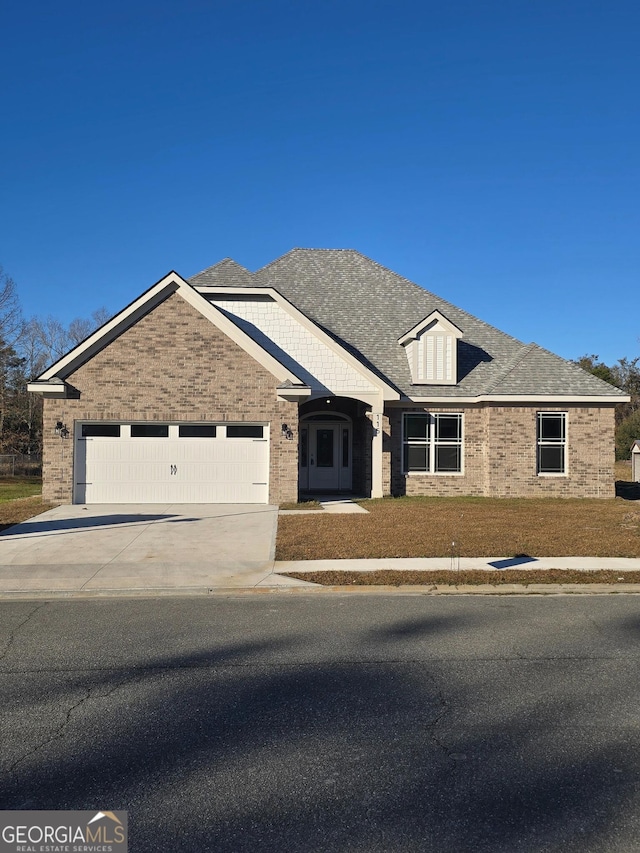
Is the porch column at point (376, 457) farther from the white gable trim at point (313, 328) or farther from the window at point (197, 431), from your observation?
the window at point (197, 431)

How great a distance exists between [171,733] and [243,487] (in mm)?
14331

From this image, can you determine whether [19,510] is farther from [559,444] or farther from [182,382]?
[559,444]

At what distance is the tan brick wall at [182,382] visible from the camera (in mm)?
18484

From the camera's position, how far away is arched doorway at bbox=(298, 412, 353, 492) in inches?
901

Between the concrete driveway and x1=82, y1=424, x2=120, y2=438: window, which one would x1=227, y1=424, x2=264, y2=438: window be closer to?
the concrete driveway

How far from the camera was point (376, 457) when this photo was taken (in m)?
20.6

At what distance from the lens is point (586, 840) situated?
3312mm

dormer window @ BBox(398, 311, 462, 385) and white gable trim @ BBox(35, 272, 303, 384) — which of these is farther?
dormer window @ BBox(398, 311, 462, 385)

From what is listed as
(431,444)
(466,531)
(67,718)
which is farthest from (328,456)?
(67,718)

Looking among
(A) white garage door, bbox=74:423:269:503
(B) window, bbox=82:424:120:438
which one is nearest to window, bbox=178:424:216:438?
(A) white garage door, bbox=74:423:269:503

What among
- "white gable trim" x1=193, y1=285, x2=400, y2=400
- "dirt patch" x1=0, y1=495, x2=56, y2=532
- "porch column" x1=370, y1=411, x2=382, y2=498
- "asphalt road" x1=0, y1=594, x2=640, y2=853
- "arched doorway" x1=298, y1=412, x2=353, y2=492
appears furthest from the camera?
"arched doorway" x1=298, y1=412, x2=353, y2=492

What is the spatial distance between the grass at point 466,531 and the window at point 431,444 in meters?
1.87

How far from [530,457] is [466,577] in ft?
41.2

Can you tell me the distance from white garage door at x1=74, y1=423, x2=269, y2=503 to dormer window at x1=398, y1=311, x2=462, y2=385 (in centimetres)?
609
